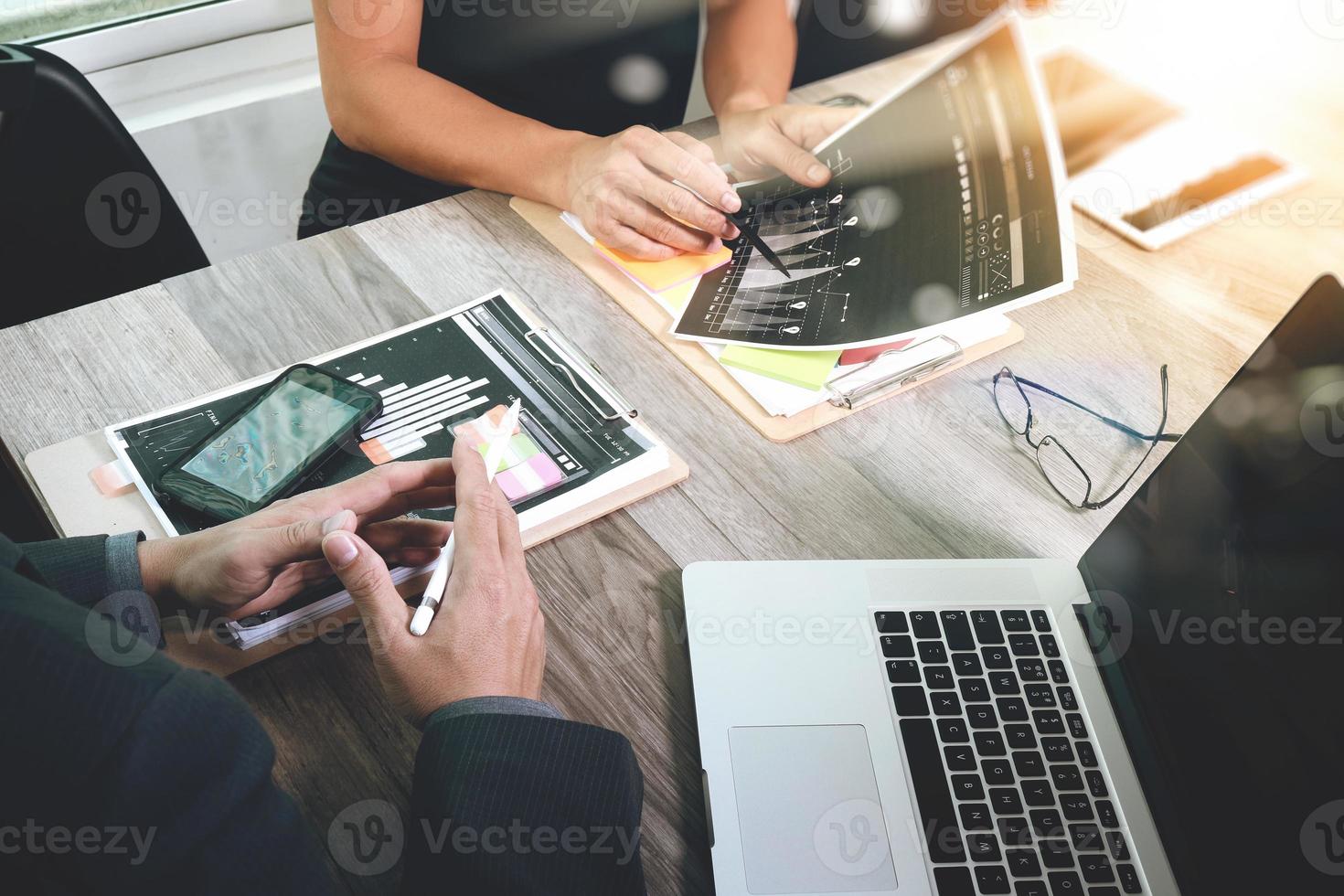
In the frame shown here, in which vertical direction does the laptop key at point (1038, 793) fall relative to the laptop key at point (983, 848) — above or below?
above

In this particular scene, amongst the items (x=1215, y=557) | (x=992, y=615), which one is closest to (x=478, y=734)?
(x=992, y=615)

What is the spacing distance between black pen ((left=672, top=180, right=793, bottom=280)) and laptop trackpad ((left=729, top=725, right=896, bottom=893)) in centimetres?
51

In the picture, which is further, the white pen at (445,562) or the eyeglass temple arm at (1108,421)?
the eyeglass temple arm at (1108,421)

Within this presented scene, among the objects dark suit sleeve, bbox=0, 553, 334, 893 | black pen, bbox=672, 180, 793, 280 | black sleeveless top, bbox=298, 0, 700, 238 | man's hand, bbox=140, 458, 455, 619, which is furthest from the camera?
black sleeveless top, bbox=298, 0, 700, 238

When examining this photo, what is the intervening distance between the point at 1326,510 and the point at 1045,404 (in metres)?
0.36

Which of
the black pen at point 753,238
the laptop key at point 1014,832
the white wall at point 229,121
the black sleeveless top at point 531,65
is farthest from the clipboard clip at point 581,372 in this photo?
the white wall at point 229,121

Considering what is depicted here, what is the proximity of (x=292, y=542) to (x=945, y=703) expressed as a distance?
48 cm

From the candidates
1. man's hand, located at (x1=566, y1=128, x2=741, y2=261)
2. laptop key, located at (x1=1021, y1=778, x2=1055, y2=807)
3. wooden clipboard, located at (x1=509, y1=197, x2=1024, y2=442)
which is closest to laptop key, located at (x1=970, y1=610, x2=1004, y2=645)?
laptop key, located at (x1=1021, y1=778, x2=1055, y2=807)

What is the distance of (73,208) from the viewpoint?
115 centimetres

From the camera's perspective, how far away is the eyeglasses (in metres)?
0.83

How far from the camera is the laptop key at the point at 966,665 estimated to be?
2.27 feet

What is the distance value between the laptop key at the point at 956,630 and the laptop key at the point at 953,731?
6 cm

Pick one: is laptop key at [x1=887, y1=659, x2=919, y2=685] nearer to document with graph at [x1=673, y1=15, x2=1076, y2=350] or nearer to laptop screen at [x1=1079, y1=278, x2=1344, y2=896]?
laptop screen at [x1=1079, y1=278, x2=1344, y2=896]

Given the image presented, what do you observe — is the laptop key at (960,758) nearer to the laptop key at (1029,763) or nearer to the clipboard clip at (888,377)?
the laptop key at (1029,763)
